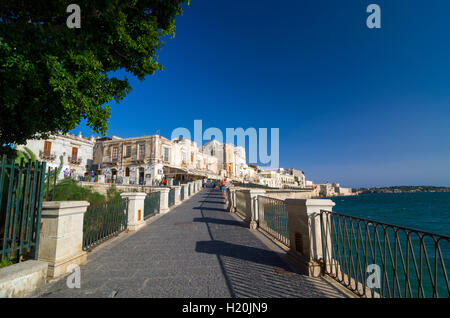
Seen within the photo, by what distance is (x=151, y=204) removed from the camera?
33.8 ft

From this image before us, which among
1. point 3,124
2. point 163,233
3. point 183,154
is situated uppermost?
point 183,154

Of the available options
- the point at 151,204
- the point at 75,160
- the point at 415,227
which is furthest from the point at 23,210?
the point at 75,160

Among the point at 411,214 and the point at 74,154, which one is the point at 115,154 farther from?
the point at 411,214

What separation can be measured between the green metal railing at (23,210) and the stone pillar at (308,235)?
4.68 meters

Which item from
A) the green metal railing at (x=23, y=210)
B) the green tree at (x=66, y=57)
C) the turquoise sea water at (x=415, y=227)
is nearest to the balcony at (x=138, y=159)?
the green tree at (x=66, y=57)

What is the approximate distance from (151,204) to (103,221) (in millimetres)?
4326

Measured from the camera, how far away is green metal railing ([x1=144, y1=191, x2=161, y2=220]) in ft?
31.1

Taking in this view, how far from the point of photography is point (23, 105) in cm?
570

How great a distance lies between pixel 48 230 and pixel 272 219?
18.5 feet

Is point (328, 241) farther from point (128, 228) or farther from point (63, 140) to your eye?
point (63, 140)

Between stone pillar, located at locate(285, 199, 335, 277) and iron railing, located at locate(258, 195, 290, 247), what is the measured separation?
1145 millimetres

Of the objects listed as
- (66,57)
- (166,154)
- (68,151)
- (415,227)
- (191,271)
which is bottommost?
(415,227)

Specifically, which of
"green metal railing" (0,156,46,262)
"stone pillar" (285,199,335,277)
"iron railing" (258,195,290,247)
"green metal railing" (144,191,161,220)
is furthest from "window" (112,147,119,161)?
"stone pillar" (285,199,335,277)
